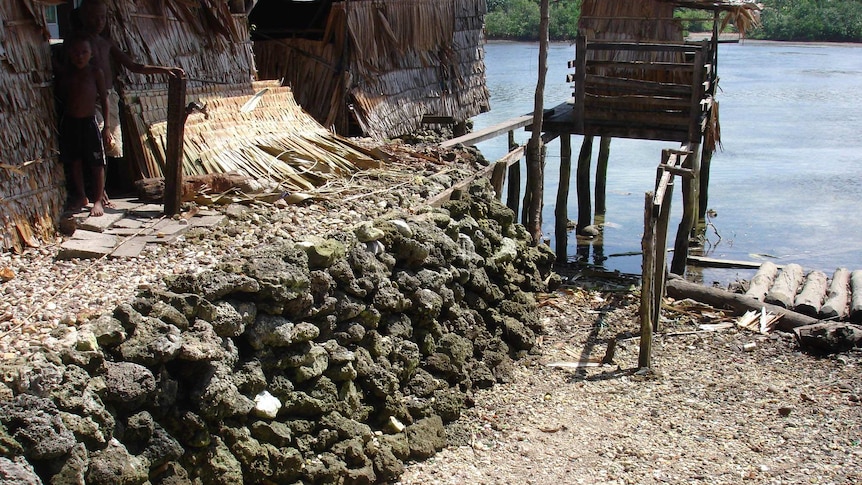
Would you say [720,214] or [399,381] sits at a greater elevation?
[399,381]

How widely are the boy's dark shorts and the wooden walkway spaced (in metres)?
0.50

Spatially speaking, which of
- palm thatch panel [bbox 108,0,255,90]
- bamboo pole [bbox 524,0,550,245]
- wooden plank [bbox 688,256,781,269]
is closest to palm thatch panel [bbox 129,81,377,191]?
palm thatch panel [bbox 108,0,255,90]

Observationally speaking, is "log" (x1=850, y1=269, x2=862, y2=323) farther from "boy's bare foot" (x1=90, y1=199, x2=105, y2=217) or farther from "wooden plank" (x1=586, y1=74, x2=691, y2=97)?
"boy's bare foot" (x1=90, y1=199, x2=105, y2=217)

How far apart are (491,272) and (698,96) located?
207 inches

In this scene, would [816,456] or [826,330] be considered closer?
[816,456]

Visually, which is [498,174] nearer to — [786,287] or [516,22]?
[786,287]

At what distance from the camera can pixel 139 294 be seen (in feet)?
19.8

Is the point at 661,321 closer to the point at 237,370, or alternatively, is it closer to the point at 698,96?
the point at 698,96

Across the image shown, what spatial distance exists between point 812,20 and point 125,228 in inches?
2082

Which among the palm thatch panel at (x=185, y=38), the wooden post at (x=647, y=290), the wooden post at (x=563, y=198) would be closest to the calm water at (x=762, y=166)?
the wooden post at (x=563, y=198)

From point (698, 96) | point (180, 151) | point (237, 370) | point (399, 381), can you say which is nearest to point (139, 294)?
point (237, 370)

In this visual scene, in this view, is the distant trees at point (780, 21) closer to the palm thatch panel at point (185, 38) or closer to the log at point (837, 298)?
the log at point (837, 298)

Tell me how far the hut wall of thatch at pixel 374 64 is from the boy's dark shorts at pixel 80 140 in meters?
5.34

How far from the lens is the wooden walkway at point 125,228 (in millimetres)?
6812
